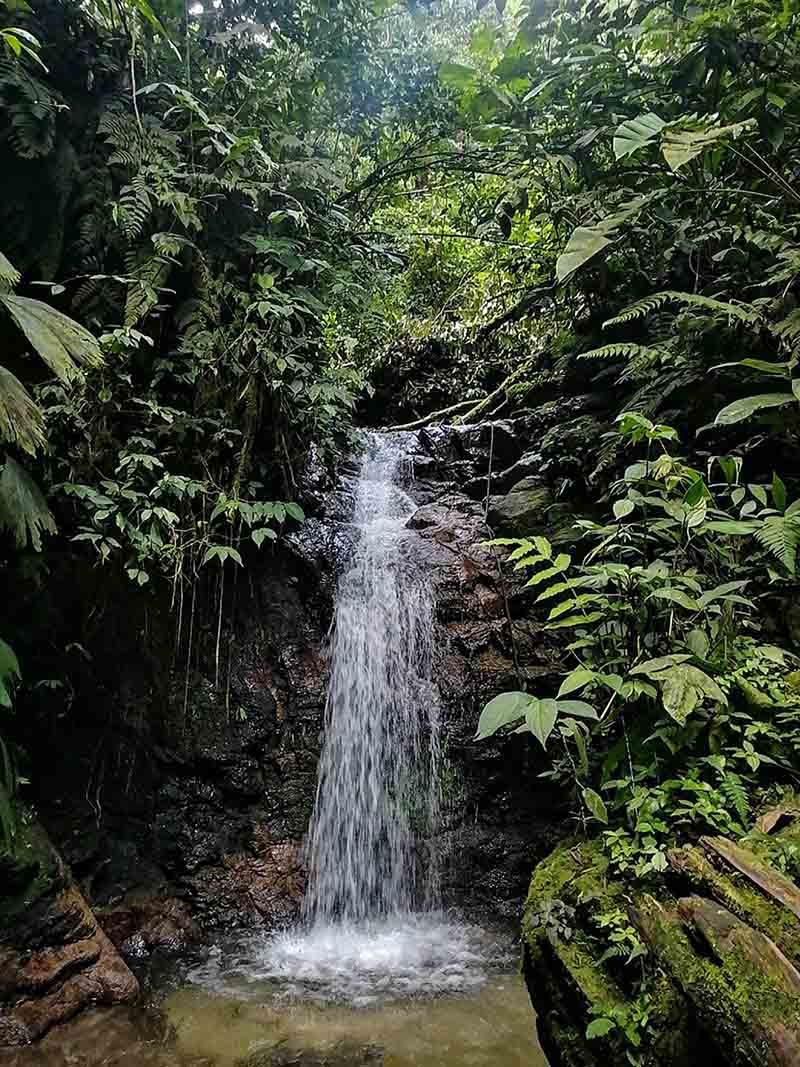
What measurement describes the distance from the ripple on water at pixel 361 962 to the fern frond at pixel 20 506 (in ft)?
8.59

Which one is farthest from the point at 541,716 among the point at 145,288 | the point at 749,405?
the point at 145,288

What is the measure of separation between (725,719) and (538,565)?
2.89m

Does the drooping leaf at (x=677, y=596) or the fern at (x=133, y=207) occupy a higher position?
the fern at (x=133, y=207)

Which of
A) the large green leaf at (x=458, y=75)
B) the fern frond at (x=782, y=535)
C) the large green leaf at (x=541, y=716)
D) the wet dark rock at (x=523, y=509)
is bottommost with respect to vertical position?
the large green leaf at (x=541, y=716)

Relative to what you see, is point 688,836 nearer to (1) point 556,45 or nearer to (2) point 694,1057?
(2) point 694,1057

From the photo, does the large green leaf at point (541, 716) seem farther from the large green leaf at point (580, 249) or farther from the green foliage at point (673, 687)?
the large green leaf at point (580, 249)

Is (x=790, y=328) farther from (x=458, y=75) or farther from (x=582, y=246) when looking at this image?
(x=458, y=75)

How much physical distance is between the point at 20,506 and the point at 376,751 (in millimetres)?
3106

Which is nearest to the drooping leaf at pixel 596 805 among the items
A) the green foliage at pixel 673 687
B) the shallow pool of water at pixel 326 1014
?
the green foliage at pixel 673 687

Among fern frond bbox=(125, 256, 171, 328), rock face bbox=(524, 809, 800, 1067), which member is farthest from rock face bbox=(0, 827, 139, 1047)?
fern frond bbox=(125, 256, 171, 328)

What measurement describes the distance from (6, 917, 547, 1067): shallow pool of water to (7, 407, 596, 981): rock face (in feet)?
1.65

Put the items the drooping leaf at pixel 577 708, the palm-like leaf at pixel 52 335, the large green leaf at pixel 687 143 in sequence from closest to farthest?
the drooping leaf at pixel 577 708
the palm-like leaf at pixel 52 335
the large green leaf at pixel 687 143

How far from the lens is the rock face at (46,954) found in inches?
125

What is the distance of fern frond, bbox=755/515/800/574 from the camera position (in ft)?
9.05
